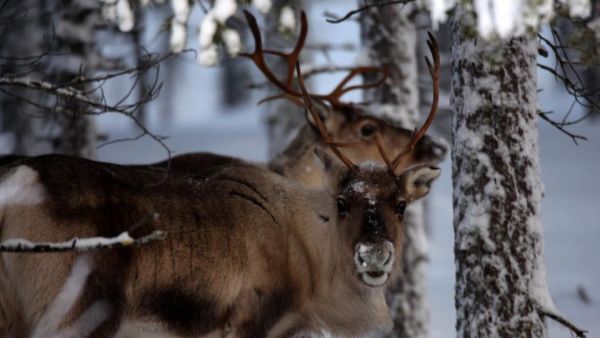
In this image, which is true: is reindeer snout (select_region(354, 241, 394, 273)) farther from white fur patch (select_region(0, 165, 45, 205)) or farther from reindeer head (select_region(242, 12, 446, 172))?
reindeer head (select_region(242, 12, 446, 172))

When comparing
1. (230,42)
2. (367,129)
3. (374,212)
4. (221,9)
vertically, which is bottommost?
(374,212)

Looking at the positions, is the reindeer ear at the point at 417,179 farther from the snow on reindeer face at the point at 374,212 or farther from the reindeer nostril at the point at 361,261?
the reindeer nostril at the point at 361,261

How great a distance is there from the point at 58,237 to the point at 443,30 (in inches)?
726

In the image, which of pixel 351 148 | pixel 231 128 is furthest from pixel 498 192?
pixel 231 128

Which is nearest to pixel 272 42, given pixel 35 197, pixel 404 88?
pixel 404 88

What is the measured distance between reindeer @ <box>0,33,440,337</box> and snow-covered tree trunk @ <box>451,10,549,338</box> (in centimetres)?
45

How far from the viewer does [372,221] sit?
508 centimetres

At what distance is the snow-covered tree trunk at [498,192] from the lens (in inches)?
182

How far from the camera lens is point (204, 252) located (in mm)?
5000

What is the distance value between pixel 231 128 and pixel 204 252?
2402cm

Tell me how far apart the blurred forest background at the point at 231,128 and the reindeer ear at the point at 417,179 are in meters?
0.88

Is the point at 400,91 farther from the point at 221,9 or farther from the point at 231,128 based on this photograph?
the point at 231,128

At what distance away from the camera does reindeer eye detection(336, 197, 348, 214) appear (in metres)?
5.33

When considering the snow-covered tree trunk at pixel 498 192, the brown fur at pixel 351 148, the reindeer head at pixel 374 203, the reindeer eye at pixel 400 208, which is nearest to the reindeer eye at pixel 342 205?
the reindeer head at pixel 374 203
